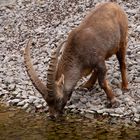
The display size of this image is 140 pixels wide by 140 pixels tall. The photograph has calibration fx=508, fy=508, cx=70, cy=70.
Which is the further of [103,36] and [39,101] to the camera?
[39,101]

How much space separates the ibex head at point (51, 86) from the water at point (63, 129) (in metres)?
0.44

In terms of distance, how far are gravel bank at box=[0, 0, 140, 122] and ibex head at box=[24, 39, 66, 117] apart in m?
0.98

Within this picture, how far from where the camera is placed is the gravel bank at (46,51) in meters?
14.6

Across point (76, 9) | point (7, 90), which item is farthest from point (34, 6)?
point (7, 90)

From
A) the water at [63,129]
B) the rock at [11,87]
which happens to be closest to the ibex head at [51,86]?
the water at [63,129]

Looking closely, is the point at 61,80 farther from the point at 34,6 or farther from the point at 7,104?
the point at 34,6

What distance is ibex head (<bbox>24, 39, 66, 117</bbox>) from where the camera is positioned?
12.8 meters

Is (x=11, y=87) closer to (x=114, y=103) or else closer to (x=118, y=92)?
(x=118, y=92)

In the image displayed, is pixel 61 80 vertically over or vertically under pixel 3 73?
over

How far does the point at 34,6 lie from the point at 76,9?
3.37 m

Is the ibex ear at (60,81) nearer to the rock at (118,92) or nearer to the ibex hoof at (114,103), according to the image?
the ibex hoof at (114,103)

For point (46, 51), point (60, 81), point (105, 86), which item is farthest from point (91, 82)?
point (46, 51)

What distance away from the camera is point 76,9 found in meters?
22.9

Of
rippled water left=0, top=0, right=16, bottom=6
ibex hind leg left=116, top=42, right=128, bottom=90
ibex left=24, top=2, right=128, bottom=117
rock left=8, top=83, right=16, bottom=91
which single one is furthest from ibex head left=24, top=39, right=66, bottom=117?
rippled water left=0, top=0, right=16, bottom=6
